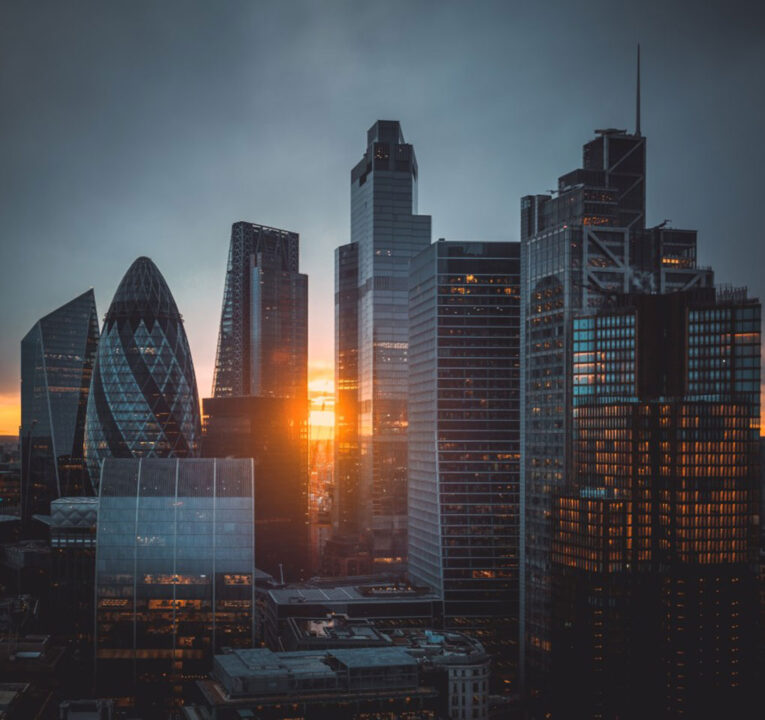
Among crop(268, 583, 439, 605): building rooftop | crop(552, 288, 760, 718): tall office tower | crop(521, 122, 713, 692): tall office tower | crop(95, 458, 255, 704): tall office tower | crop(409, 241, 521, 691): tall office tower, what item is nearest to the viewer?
crop(552, 288, 760, 718): tall office tower

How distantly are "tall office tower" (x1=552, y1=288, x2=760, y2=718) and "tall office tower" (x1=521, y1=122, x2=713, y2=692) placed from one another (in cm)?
1041

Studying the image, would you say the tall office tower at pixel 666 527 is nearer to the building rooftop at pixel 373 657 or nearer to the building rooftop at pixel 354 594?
the building rooftop at pixel 373 657

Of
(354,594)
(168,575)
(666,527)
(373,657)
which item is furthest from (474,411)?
(168,575)

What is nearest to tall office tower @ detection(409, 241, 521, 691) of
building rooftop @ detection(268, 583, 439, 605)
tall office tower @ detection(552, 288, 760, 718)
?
building rooftop @ detection(268, 583, 439, 605)

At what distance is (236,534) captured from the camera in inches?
6265

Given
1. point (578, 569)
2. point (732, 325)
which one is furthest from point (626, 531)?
point (732, 325)

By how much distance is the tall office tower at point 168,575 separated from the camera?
152875 mm

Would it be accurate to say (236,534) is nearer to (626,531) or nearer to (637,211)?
(626,531)

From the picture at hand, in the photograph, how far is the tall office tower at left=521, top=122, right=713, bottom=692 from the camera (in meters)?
157

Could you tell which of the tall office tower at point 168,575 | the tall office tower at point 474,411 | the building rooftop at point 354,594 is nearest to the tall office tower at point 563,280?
the tall office tower at point 474,411

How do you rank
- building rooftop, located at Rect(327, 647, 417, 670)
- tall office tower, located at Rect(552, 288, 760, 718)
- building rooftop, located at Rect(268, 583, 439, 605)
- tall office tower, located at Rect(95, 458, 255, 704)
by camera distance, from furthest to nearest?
building rooftop, located at Rect(268, 583, 439, 605) → tall office tower, located at Rect(95, 458, 255, 704) → tall office tower, located at Rect(552, 288, 760, 718) → building rooftop, located at Rect(327, 647, 417, 670)

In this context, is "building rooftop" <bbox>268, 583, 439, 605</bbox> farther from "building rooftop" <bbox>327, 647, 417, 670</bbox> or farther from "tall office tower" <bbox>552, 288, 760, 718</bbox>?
"tall office tower" <bbox>552, 288, 760, 718</bbox>

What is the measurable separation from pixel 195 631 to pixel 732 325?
3757 inches

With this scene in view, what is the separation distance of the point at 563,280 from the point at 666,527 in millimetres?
42624
